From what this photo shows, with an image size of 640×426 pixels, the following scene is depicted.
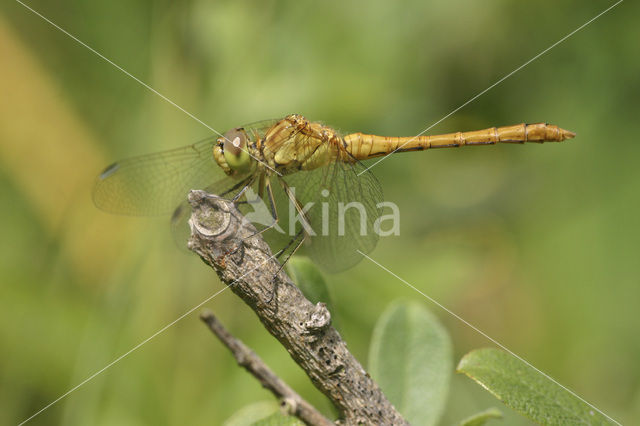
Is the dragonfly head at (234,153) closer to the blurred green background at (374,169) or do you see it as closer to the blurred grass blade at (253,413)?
the blurred green background at (374,169)

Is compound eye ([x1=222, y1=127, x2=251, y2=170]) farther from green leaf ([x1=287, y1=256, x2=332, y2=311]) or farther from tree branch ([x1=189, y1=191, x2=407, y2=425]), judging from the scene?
tree branch ([x1=189, y1=191, x2=407, y2=425])

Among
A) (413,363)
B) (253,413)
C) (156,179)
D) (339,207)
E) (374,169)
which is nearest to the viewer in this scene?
(253,413)

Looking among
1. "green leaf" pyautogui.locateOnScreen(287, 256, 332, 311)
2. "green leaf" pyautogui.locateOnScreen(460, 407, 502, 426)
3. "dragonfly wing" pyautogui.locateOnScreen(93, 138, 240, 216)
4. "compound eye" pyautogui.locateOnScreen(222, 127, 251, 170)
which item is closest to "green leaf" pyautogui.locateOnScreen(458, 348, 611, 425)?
"green leaf" pyautogui.locateOnScreen(460, 407, 502, 426)

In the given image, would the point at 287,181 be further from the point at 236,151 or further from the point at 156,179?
the point at 156,179

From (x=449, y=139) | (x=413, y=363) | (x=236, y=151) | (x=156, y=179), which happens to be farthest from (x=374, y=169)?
(x=413, y=363)

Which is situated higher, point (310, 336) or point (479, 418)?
point (310, 336)

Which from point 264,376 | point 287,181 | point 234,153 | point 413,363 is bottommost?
point 413,363
